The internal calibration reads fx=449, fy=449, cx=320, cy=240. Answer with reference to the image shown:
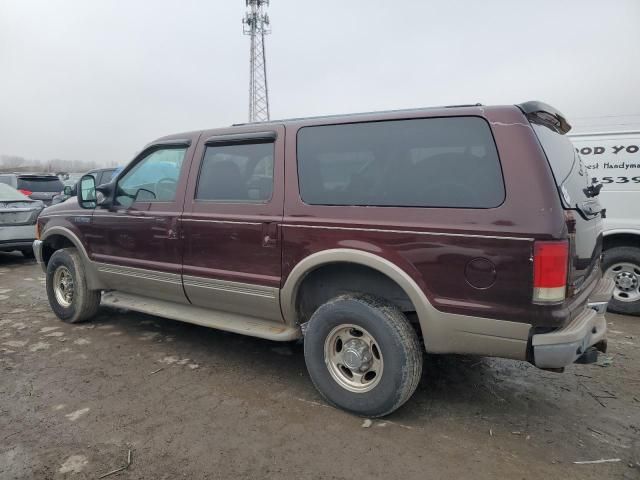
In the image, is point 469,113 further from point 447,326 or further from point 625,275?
point 625,275

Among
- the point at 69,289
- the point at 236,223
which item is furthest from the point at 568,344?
the point at 69,289

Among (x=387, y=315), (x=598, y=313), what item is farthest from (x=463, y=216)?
(x=598, y=313)

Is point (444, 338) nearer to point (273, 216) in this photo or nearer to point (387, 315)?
point (387, 315)

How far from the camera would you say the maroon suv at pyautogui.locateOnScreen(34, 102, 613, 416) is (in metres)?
2.45

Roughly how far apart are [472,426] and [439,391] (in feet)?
1.59

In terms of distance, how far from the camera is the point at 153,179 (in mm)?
4168

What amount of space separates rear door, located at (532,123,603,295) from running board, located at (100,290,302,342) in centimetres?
190

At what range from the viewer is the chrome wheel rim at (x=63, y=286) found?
4.79 meters

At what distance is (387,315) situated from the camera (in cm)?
281

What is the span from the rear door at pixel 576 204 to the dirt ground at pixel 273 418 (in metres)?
0.97

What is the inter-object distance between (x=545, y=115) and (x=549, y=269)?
110 centimetres

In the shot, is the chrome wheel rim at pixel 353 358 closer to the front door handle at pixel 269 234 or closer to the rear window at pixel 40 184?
the front door handle at pixel 269 234

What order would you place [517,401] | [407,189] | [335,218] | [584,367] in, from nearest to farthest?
1. [407,189]
2. [335,218]
3. [517,401]
4. [584,367]

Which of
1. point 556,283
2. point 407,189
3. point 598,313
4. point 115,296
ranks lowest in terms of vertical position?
point 115,296
